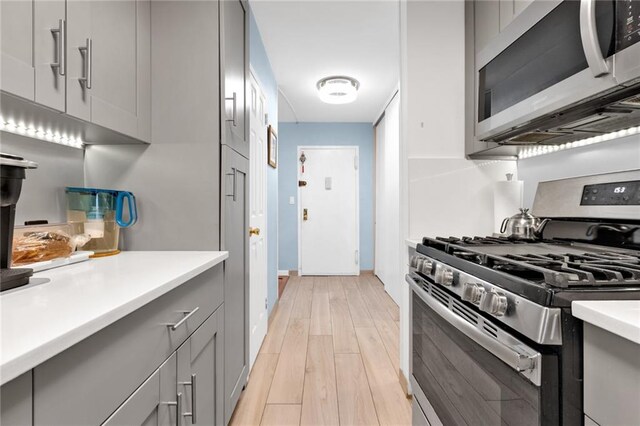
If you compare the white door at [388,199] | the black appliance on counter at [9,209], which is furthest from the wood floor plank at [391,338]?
the black appliance on counter at [9,209]

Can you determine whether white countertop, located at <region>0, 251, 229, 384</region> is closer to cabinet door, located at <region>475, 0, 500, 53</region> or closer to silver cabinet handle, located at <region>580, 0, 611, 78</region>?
silver cabinet handle, located at <region>580, 0, 611, 78</region>

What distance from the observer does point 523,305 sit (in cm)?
73

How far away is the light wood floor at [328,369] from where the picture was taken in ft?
5.58

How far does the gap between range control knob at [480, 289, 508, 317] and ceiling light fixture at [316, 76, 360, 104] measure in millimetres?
2954

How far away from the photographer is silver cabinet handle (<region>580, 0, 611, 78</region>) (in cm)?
96

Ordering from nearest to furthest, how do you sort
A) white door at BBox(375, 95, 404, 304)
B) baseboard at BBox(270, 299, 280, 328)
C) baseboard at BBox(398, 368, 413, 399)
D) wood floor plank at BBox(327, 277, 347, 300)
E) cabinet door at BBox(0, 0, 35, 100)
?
cabinet door at BBox(0, 0, 35, 100)
baseboard at BBox(398, 368, 413, 399)
baseboard at BBox(270, 299, 280, 328)
white door at BBox(375, 95, 404, 304)
wood floor plank at BBox(327, 277, 347, 300)

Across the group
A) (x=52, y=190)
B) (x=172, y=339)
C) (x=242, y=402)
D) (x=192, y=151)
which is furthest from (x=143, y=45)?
(x=242, y=402)

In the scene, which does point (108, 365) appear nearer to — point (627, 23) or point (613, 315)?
point (613, 315)

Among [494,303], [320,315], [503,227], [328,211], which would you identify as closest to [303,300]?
[320,315]

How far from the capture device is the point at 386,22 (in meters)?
2.40

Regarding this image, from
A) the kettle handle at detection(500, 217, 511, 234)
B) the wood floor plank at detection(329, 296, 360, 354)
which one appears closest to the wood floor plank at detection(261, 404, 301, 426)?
the wood floor plank at detection(329, 296, 360, 354)

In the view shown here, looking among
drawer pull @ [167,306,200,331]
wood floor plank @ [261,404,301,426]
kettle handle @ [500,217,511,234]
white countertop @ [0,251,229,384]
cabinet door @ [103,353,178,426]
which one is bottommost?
wood floor plank @ [261,404,301,426]

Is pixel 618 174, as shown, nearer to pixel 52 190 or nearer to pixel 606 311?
pixel 606 311

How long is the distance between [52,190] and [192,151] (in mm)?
532
